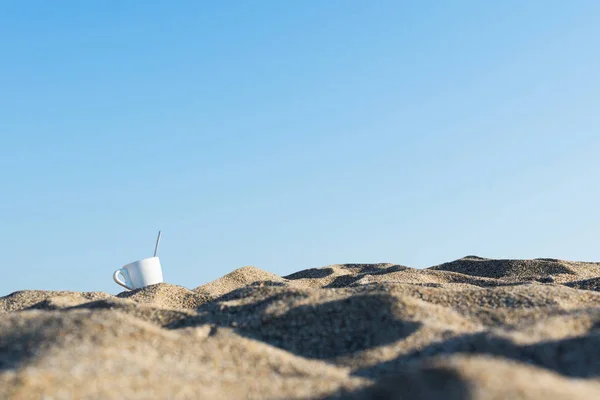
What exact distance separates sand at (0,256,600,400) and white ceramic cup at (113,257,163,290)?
1.49 meters

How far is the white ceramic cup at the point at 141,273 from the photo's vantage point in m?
5.42

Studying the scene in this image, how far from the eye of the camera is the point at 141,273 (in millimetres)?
5430

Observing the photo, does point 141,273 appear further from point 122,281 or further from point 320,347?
point 320,347

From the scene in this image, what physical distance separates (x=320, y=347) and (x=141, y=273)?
9.87 ft

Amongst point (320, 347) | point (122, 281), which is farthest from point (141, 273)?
point (320, 347)

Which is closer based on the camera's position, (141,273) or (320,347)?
(320,347)

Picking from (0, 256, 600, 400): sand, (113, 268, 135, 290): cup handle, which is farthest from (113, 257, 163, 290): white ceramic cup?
(0, 256, 600, 400): sand

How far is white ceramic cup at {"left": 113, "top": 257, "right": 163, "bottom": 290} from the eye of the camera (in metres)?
5.42

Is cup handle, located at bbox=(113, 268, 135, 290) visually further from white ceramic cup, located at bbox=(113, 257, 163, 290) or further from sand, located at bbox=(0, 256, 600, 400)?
sand, located at bbox=(0, 256, 600, 400)

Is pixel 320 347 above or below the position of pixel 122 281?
below

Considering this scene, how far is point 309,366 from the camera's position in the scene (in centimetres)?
245

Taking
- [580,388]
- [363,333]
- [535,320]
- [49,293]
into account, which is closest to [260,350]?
[363,333]

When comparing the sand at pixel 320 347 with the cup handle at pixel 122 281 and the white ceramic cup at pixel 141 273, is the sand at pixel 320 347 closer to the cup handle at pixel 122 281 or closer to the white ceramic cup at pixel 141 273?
the white ceramic cup at pixel 141 273

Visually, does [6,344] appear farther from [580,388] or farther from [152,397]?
[580,388]
